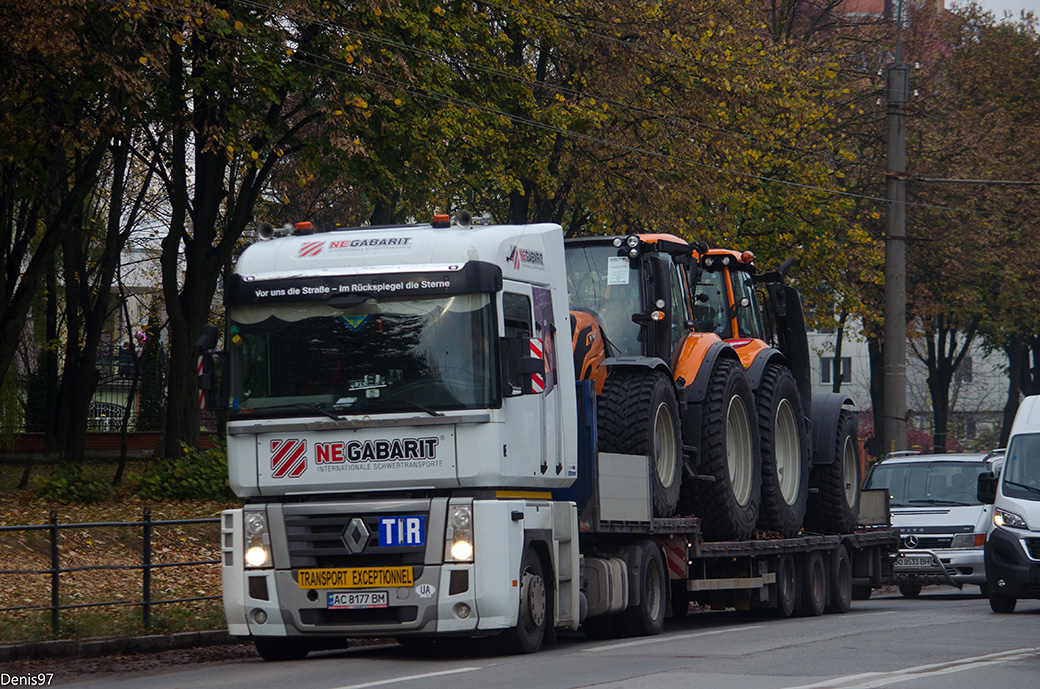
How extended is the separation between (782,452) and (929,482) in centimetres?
730

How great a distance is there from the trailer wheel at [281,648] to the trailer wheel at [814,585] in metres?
Answer: 6.90

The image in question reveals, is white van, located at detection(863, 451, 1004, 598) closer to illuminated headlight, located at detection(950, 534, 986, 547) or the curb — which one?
illuminated headlight, located at detection(950, 534, 986, 547)

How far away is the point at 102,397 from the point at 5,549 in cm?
3673

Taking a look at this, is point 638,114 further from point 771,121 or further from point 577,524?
point 577,524

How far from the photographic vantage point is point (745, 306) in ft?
55.6

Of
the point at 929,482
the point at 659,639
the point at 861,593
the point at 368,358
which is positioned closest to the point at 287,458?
the point at 368,358

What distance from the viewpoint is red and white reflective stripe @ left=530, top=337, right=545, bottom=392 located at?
11.6m

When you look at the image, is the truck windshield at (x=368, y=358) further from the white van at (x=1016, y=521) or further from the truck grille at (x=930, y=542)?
the truck grille at (x=930, y=542)

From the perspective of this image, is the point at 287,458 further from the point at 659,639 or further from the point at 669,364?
the point at 669,364

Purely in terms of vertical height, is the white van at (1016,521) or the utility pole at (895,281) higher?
the utility pole at (895,281)

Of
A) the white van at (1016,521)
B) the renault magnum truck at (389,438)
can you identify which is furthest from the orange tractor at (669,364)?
the white van at (1016,521)

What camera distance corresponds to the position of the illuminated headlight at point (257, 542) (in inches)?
454

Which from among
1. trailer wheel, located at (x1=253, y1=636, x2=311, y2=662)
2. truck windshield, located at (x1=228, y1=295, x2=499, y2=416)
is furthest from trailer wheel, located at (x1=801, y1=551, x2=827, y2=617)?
truck windshield, located at (x1=228, y1=295, x2=499, y2=416)

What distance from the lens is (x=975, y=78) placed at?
154 ft
